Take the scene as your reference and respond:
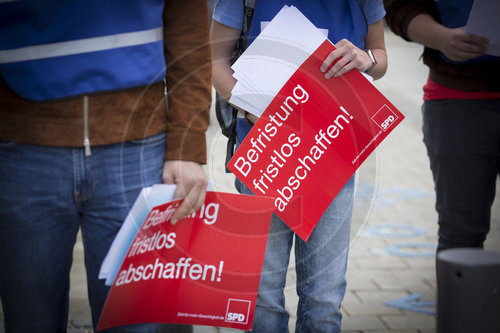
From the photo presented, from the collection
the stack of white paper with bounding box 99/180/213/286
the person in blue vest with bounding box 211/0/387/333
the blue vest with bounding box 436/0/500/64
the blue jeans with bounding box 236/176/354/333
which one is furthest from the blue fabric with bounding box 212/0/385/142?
the blue vest with bounding box 436/0/500/64

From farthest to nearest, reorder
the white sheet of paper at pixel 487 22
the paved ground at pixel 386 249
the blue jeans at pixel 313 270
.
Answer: the paved ground at pixel 386 249 → the white sheet of paper at pixel 487 22 → the blue jeans at pixel 313 270

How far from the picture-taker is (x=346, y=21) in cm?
179

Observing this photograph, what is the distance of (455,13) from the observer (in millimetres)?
2328

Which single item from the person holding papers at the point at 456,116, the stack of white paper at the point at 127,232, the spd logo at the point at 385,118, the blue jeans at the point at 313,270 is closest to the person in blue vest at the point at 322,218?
the blue jeans at the point at 313,270

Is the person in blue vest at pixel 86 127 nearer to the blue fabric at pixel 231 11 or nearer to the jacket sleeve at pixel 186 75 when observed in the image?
the jacket sleeve at pixel 186 75

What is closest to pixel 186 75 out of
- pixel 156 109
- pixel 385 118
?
pixel 156 109

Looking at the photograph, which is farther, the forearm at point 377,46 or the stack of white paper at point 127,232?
the forearm at point 377,46

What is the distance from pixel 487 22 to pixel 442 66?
0.32 meters

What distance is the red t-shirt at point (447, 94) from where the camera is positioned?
7.55ft

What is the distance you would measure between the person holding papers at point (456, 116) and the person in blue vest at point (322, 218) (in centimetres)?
56

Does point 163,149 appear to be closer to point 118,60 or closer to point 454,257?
point 118,60

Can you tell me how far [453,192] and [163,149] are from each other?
134 centimetres

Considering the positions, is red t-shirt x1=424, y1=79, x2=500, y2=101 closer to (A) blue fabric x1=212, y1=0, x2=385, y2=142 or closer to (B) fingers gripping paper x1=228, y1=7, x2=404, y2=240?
(A) blue fabric x1=212, y1=0, x2=385, y2=142

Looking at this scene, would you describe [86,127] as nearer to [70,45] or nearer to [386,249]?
[70,45]
